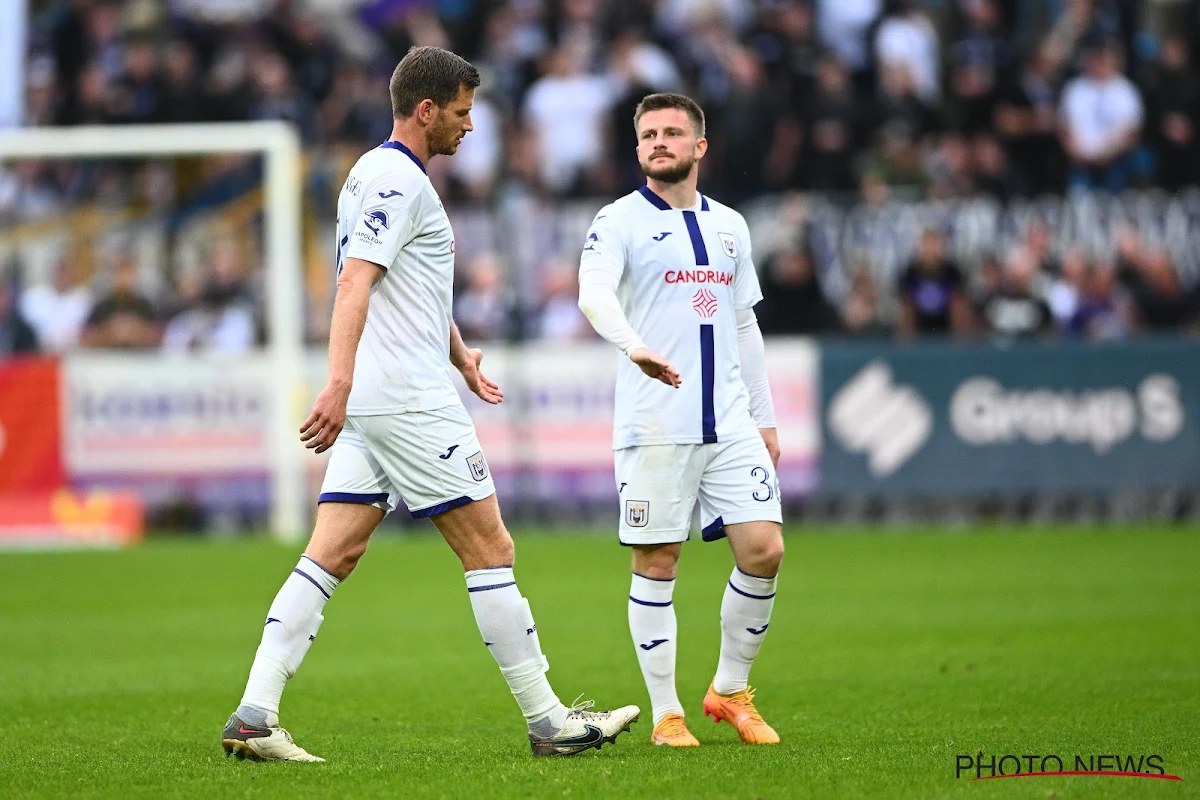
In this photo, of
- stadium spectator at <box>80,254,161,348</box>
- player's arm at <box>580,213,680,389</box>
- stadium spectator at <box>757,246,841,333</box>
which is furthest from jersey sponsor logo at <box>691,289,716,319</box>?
stadium spectator at <box>80,254,161,348</box>

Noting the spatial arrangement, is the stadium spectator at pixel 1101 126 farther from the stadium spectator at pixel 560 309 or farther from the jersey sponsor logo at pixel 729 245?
the jersey sponsor logo at pixel 729 245

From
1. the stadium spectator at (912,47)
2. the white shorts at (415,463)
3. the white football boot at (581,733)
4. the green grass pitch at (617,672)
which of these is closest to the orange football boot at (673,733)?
the green grass pitch at (617,672)

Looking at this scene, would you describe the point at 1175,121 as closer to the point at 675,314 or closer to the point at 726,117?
the point at 726,117

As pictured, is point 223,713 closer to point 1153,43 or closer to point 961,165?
point 961,165

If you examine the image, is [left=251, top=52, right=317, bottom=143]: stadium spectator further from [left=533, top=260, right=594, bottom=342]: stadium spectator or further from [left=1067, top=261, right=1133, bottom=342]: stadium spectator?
[left=1067, top=261, right=1133, bottom=342]: stadium spectator

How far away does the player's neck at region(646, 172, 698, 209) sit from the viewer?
7.25 metres

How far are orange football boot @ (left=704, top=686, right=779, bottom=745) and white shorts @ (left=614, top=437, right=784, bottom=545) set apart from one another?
25.2 inches

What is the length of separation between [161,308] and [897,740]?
44.6 ft

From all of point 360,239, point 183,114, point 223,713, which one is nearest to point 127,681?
point 223,713

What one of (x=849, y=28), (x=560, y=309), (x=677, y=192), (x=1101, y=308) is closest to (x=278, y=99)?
(x=560, y=309)

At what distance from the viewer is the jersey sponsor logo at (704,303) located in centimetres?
717

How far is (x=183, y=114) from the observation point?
68.3 feet

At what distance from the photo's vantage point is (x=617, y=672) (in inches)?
361

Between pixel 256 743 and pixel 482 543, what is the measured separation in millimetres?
1037
